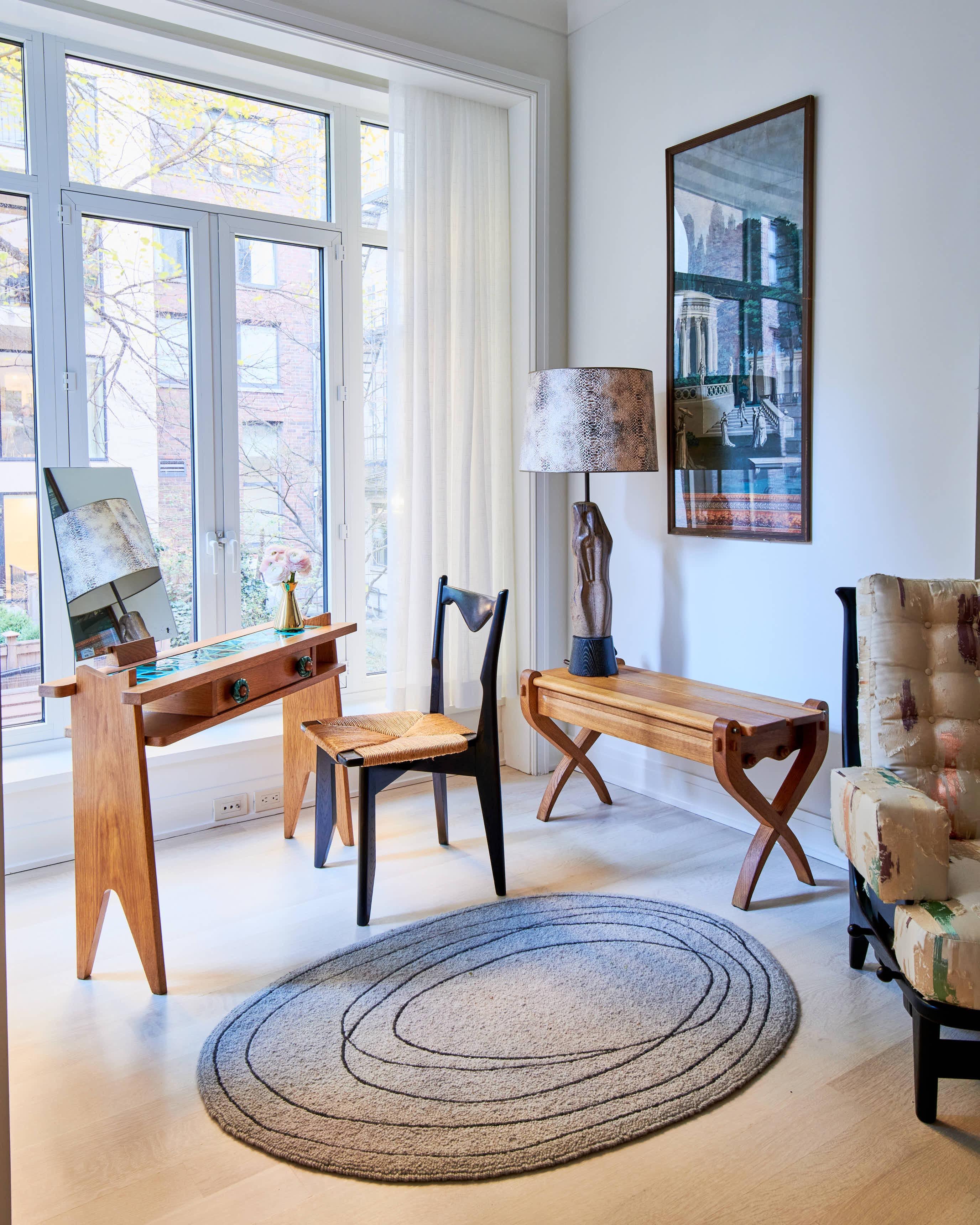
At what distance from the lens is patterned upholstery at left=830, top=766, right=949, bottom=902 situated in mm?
1872

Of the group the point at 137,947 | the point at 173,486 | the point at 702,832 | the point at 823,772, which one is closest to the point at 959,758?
the point at 823,772

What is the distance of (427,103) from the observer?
3637 millimetres

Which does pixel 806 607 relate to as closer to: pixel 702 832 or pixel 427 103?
pixel 702 832

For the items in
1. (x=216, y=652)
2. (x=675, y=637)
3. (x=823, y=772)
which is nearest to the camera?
(x=216, y=652)

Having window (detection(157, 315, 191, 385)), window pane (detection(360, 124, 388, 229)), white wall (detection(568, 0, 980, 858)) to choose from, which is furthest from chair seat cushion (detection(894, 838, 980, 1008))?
window pane (detection(360, 124, 388, 229))

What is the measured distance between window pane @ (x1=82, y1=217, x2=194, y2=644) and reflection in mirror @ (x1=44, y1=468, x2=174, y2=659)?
23.2 inches

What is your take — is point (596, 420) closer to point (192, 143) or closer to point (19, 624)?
point (192, 143)

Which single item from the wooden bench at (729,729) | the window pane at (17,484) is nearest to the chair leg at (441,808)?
the wooden bench at (729,729)

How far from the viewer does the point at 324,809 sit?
3043 mm

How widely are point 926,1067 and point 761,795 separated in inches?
42.5

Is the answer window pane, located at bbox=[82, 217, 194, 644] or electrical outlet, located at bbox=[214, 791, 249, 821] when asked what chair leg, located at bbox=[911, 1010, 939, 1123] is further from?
window pane, located at bbox=[82, 217, 194, 644]

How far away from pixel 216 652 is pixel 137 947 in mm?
779

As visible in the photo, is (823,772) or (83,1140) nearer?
(83,1140)

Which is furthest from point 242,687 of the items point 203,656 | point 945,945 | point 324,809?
point 945,945
